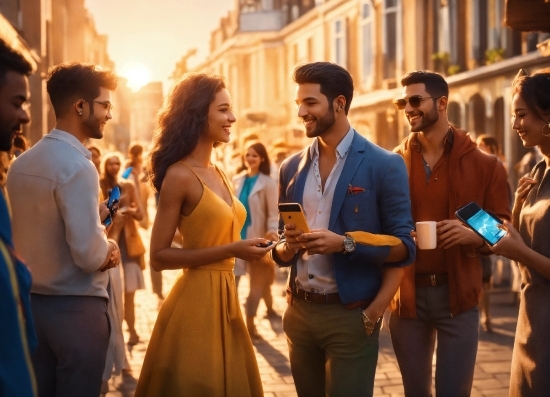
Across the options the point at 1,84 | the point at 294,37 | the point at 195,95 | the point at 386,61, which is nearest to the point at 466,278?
the point at 195,95

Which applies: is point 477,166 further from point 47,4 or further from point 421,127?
point 47,4

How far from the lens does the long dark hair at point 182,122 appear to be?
165 inches

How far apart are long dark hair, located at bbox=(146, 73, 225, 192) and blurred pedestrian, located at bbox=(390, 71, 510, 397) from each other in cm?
122

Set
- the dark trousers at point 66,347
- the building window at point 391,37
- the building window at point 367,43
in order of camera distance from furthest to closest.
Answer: the building window at point 367,43 → the building window at point 391,37 → the dark trousers at point 66,347

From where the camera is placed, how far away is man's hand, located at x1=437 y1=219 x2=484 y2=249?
4.40 metres

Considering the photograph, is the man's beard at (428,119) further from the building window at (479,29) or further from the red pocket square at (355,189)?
the building window at (479,29)

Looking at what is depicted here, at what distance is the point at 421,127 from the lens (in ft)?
15.6

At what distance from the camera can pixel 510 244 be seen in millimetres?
4012

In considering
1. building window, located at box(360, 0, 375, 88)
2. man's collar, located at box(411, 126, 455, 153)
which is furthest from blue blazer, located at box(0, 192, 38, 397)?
building window, located at box(360, 0, 375, 88)

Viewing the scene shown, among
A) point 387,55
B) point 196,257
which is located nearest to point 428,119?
point 196,257

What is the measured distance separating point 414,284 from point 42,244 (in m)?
1.98

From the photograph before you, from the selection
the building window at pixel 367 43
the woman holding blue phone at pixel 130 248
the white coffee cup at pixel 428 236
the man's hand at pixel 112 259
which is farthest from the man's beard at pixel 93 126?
the building window at pixel 367 43

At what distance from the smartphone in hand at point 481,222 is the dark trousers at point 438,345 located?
594 millimetres

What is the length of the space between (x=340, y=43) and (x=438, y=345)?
26551 mm
